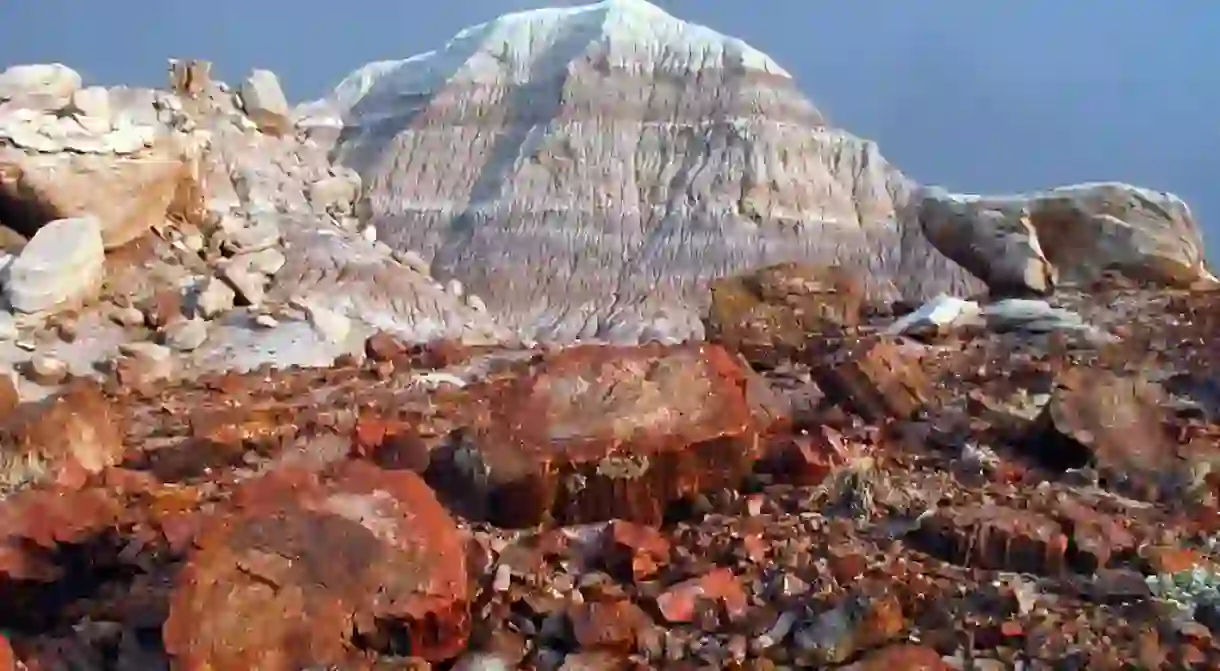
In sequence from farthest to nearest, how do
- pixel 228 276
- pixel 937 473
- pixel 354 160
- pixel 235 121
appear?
pixel 354 160, pixel 235 121, pixel 228 276, pixel 937 473

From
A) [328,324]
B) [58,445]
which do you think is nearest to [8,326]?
[328,324]

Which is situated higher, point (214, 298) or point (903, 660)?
point (903, 660)

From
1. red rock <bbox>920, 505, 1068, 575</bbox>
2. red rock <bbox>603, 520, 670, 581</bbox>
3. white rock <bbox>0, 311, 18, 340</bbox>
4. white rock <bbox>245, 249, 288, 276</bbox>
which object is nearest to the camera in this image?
red rock <bbox>603, 520, 670, 581</bbox>

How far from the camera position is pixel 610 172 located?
108 feet

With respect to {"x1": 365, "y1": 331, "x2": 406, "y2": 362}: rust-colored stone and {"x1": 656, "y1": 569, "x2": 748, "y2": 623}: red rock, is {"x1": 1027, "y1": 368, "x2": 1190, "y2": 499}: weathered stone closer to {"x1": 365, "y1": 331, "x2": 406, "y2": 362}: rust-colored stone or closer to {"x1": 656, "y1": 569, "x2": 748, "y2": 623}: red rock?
{"x1": 656, "y1": 569, "x2": 748, "y2": 623}: red rock

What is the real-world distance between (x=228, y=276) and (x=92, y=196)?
1.55 m

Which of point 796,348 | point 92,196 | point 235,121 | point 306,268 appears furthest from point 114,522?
point 235,121

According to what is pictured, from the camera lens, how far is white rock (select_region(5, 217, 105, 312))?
33.1ft

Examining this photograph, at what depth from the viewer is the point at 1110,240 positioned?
9508mm

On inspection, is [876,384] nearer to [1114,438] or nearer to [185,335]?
[1114,438]

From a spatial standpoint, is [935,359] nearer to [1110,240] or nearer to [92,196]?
[1110,240]

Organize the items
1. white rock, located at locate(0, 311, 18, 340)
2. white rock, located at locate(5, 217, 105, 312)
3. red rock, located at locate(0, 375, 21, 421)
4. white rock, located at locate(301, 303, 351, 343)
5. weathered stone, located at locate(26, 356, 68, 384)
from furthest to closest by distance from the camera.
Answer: white rock, located at locate(301, 303, 351, 343), white rock, located at locate(5, 217, 105, 312), white rock, located at locate(0, 311, 18, 340), weathered stone, located at locate(26, 356, 68, 384), red rock, located at locate(0, 375, 21, 421)

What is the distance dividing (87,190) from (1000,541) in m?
11.0

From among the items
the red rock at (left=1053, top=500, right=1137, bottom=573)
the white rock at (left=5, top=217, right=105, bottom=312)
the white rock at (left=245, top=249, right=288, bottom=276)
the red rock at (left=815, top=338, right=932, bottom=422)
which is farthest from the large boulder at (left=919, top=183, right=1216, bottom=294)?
the white rock at (left=245, top=249, right=288, bottom=276)
